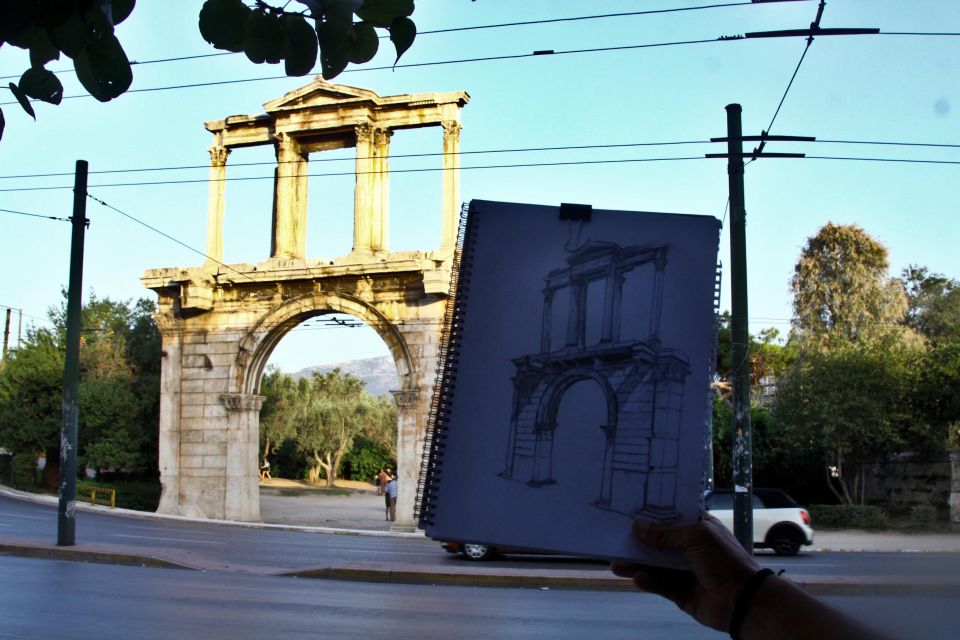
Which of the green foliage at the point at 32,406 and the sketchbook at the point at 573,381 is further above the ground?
the sketchbook at the point at 573,381

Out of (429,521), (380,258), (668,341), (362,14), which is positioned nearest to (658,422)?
(668,341)

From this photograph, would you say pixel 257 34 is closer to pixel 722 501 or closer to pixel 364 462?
pixel 722 501

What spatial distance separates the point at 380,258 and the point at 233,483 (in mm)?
8477

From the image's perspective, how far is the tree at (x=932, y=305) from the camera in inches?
2139

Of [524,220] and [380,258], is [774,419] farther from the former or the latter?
[524,220]

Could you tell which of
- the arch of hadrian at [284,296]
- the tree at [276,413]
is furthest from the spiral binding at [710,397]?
the tree at [276,413]

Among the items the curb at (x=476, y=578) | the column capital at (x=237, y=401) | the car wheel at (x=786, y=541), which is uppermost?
the column capital at (x=237, y=401)

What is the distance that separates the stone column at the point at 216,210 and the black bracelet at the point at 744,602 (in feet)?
94.3

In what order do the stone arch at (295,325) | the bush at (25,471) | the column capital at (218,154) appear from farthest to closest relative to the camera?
the bush at (25,471) < the column capital at (218,154) < the stone arch at (295,325)

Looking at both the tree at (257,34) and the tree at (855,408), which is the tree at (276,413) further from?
the tree at (257,34)

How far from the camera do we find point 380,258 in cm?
2716

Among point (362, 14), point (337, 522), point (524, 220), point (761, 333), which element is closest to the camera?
point (524, 220)

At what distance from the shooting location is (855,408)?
28.4m

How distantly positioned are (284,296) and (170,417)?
5.62 meters
